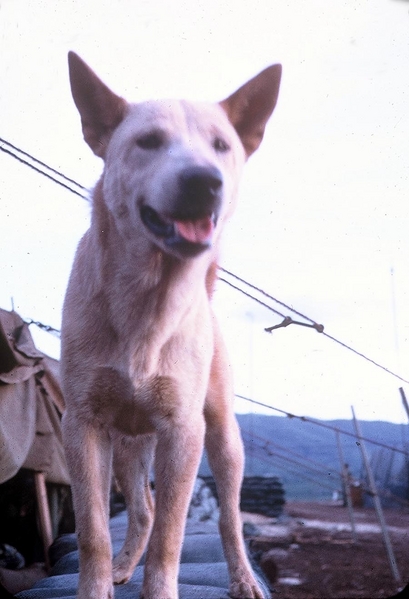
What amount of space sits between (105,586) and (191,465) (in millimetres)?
364

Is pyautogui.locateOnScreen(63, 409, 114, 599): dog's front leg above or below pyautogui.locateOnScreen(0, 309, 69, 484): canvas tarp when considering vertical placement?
above

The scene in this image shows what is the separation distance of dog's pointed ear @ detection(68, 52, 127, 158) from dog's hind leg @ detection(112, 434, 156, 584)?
97 cm

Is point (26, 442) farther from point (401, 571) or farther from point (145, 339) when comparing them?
point (401, 571)

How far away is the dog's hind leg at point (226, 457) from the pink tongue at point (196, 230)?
1.98 ft

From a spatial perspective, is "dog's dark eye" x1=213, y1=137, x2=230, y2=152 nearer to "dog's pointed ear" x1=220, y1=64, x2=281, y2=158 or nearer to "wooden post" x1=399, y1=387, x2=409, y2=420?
"dog's pointed ear" x1=220, y1=64, x2=281, y2=158

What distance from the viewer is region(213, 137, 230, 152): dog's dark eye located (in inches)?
63.4

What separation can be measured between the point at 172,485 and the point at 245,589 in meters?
0.40

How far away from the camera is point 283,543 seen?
735 centimetres

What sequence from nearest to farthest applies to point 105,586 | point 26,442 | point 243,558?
point 105,586, point 243,558, point 26,442

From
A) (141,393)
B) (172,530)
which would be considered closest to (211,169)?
(141,393)

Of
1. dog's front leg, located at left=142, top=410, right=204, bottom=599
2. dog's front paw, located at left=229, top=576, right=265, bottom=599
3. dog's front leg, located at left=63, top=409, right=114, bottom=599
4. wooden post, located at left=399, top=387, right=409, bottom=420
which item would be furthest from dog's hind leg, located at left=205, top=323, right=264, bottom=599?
wooden post, located at left=399, top=387, right=409, bottom=420

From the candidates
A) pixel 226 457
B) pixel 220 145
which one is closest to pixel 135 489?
pixel 226 457

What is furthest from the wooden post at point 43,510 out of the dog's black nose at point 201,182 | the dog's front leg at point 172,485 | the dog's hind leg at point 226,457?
the dog's black nose at point 201,182

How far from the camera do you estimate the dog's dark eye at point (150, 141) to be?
1.59 m
